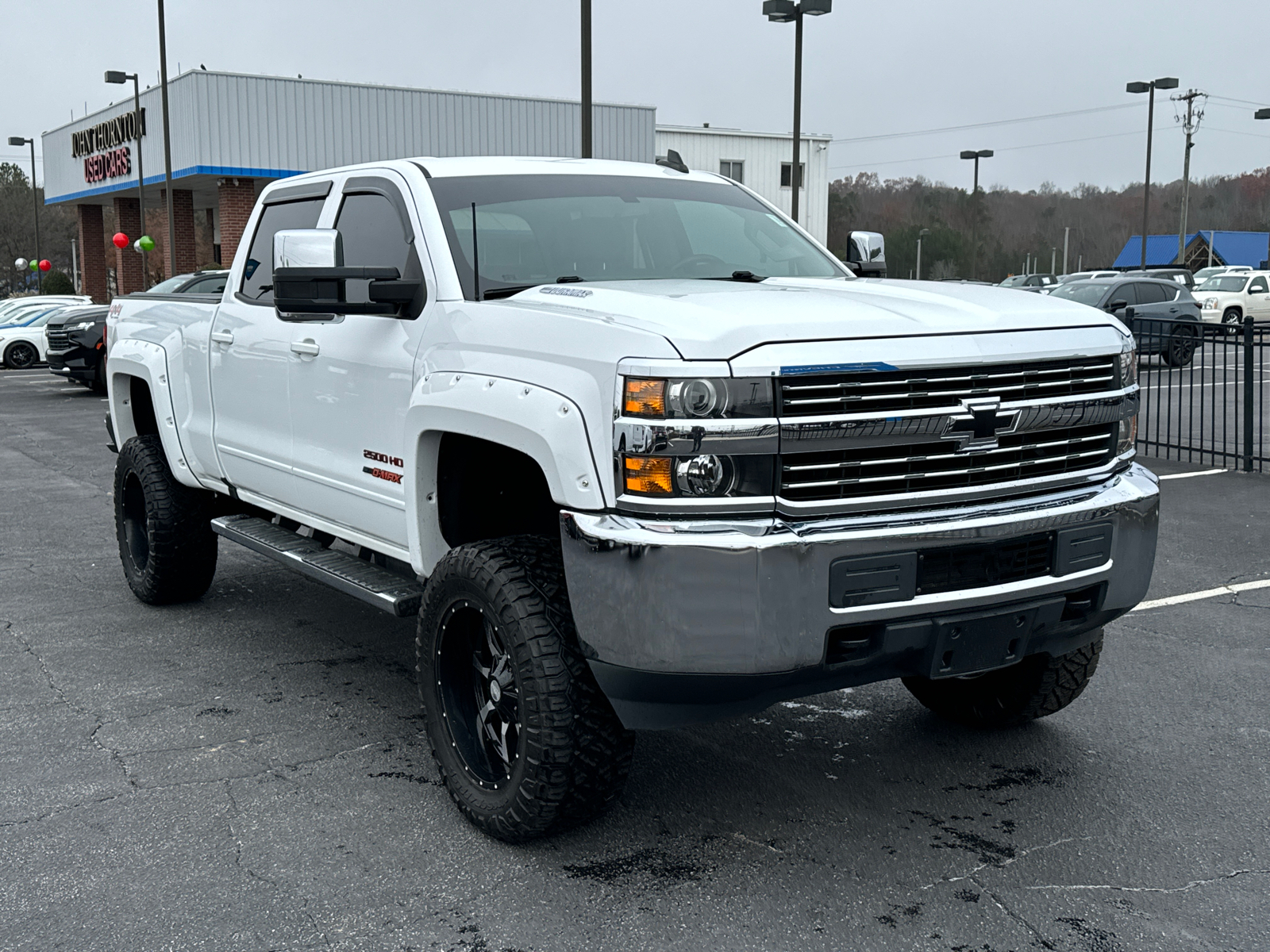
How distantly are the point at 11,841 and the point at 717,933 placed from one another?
7.16 ft

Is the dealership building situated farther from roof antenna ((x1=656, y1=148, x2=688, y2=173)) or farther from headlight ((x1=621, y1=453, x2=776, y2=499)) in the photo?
headlight ((x1=621, y1=453, x2=776, y2=499))

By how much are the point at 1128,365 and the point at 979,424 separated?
2.47 ft

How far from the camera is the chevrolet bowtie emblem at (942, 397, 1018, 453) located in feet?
11.3

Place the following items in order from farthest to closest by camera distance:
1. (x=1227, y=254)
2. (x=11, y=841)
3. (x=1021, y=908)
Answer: (x=1227, y=254) < (x=11, y=841) < (x=1021, y=908)

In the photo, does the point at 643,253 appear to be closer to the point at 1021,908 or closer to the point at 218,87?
the point at 1021,908

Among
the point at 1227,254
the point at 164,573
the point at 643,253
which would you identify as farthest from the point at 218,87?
the point at 1227,254

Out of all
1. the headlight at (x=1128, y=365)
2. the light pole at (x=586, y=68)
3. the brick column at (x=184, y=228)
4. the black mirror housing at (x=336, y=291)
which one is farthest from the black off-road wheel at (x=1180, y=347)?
the brick column at (x=184, y=228)

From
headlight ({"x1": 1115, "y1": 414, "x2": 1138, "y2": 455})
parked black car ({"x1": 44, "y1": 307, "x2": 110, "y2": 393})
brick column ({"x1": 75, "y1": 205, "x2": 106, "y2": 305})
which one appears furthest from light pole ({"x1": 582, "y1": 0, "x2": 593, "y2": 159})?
brick column ({"x1": 75, "y1": 205, "x2": 106, "y2": 305})

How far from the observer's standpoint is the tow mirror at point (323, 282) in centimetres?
405

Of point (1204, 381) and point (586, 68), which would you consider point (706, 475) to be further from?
point (586, 68)

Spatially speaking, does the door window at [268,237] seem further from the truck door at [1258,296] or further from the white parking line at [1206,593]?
the truck door at [1258,296]

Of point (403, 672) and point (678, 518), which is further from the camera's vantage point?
point (403, 672)

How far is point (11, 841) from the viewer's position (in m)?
3.84

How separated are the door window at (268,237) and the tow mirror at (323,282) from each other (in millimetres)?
1100
